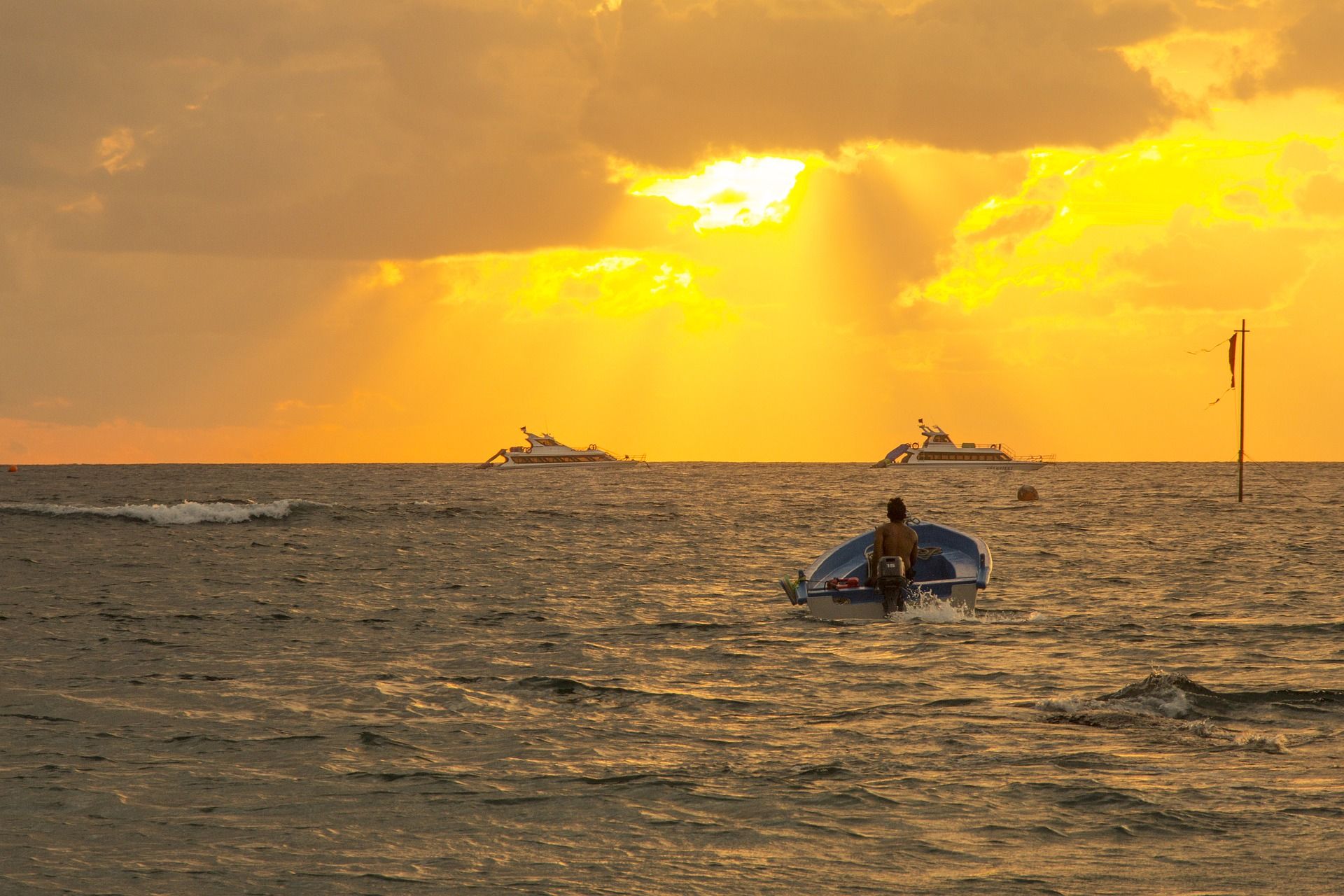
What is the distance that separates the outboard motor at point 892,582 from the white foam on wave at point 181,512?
43.3 meters

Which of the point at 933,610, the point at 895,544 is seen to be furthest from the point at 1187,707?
the point at 933,610

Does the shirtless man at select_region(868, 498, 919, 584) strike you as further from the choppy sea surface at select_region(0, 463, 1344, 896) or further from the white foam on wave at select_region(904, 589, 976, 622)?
the choppy sea surface at select_region(0, 463, 1344, 896)

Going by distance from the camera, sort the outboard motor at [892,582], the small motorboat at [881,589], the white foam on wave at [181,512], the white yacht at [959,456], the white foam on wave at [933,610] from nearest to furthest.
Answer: the outboard motor at [892,582]
the white foam on wave at [933,610]
the small motorboat at [881,589]
the white foam on wave at [181,512]
the white yacht at [959,456]

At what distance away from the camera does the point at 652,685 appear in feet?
51.1

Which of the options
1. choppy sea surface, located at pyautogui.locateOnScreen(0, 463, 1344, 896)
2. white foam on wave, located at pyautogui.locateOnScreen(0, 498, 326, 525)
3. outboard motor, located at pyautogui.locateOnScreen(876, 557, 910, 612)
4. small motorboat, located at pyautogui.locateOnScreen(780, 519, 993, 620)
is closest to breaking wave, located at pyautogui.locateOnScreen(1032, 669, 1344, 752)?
choppy sea surface, located at pyautogui.locateOnScreen(0, 463, 1344, 896)

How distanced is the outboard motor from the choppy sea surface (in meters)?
0.44

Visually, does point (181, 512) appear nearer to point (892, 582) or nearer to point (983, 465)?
point (892, 582)

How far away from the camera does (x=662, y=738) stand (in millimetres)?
12469

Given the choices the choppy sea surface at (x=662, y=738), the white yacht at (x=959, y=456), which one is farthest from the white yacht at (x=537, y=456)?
the choppy sea surface at (x=662, y=738)

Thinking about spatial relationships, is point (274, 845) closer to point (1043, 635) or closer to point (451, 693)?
point (451, 693)

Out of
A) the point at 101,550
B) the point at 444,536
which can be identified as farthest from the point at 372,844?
the point at 444,536

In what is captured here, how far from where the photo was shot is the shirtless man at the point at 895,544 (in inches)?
836

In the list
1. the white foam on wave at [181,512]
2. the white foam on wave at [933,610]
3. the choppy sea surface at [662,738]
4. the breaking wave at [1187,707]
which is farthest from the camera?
the white foam on wave at [181,512]

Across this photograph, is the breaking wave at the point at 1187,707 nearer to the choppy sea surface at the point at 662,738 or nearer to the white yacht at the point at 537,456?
the choppy sea surface at the point at 662,738
